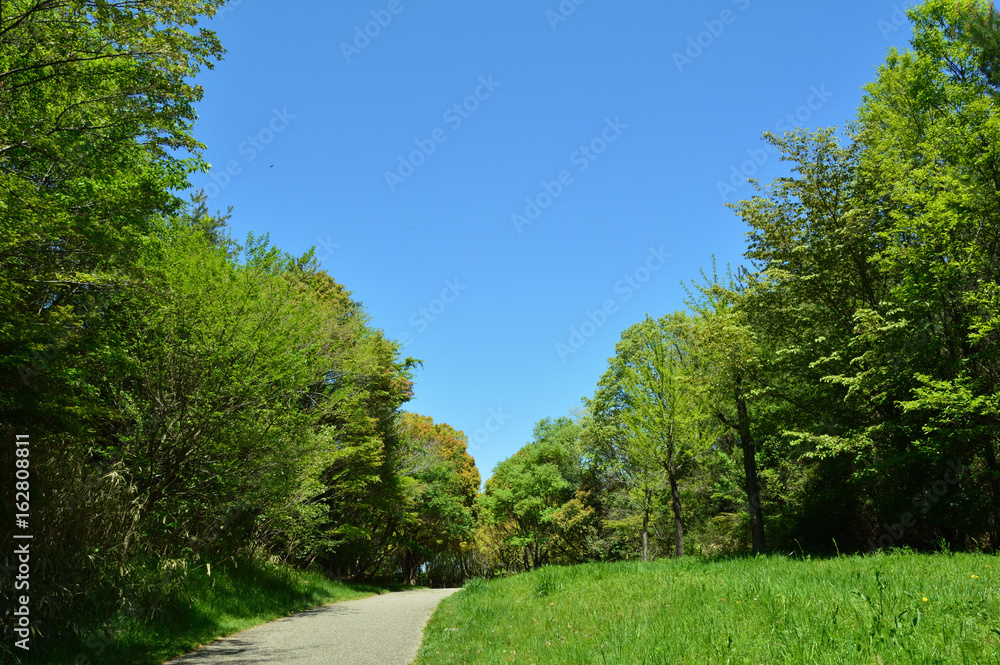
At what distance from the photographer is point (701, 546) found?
2583 centimetres

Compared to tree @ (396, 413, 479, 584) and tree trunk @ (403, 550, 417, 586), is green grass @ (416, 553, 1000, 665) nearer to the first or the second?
tree @ (396, 413, 479, 584)

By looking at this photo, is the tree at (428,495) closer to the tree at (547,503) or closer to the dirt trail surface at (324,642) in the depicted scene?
the tree at (547,503)

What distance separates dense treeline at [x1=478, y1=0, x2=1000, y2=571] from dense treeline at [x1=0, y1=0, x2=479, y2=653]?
43.8ft

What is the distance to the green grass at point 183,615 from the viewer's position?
6.39 metres

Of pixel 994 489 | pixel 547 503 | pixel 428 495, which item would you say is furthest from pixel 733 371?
pixel 547 503

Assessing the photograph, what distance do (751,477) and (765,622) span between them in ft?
39.7

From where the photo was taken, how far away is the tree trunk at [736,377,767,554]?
→ 49.1 ft

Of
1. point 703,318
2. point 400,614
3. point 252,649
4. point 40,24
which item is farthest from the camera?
point 703,318

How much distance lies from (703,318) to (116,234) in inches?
669

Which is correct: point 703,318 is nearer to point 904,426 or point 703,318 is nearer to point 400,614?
point 904,426

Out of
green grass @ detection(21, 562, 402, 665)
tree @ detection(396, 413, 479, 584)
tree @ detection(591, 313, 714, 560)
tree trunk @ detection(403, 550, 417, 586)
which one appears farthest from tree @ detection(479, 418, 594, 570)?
green grass @ detection(21, 562, 402, 665)

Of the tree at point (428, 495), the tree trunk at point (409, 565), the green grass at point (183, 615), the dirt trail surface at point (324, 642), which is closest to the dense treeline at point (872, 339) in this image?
the dirt trail surface at point (324, 642)

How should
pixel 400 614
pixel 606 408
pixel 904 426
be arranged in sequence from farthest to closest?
pixel 606 408 → pixel 904 426 → pixel 400 614

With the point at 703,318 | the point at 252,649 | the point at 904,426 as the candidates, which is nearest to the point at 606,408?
the point at 703,318
